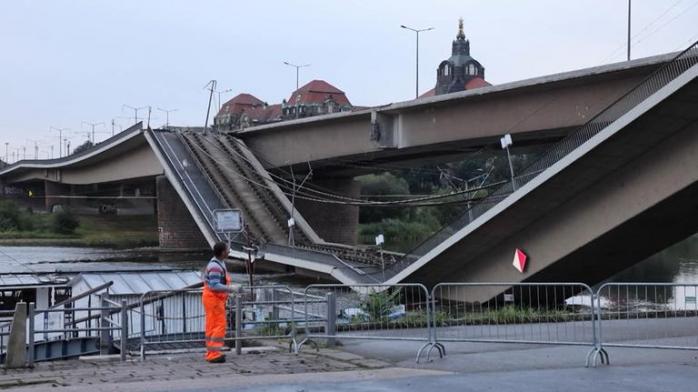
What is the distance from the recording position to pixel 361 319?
726 inches

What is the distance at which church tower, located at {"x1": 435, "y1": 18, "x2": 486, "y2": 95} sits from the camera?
591 ft

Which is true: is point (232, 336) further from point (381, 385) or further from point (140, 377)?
point (381, 385)

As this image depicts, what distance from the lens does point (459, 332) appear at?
1611 cm

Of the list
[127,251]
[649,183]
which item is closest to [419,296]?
[649,183]

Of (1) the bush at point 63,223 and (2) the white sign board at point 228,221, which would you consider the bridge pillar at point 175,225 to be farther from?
(2) the white sign board at point 228,221

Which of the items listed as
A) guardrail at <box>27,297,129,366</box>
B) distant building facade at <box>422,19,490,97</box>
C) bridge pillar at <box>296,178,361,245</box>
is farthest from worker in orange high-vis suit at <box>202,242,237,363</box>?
distant building facade at <box>422,19,490,97</box>

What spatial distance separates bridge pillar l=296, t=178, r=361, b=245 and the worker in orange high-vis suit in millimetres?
45421

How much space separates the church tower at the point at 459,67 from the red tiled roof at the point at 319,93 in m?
25.4

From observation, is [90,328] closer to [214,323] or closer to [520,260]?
[214,323]

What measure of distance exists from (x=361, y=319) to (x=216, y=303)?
583 cm

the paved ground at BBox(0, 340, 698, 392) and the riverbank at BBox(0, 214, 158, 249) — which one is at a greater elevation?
the riverbank at BBox(0, 214, 158, 249)

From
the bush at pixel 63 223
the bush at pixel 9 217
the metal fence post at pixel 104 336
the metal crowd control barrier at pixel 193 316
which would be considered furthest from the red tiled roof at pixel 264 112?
the metal fence post at pixel 104 336

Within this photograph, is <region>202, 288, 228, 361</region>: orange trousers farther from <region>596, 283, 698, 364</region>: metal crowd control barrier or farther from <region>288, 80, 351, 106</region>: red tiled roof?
<region>288, 80, 351, 106</region>: red tiled roof

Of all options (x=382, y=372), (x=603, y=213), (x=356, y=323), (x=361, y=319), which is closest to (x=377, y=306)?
(x=361, y=319)
